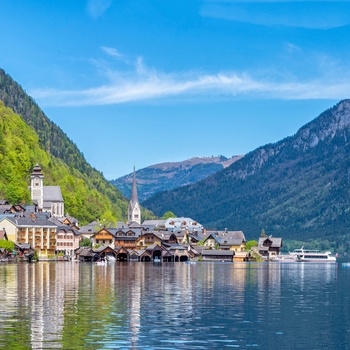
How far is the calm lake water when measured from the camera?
158 ft

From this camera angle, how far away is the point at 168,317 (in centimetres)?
5912

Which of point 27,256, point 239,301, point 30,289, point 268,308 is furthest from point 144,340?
point 27,256

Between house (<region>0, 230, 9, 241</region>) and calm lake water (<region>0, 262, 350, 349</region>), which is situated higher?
house (<region>0, 230, 9, 241</region>)

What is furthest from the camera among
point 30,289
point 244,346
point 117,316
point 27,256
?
point 27,256

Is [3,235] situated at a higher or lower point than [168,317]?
higher

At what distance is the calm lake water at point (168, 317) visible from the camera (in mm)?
48250

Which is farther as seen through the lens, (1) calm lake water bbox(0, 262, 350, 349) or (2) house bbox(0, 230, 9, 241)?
(2) house bbox(0, 230, 9, 241)

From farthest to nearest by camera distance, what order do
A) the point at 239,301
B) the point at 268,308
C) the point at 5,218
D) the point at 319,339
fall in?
the point at 5,218 → the point at 239,301 → the point at 268,308 → the point at 319,339

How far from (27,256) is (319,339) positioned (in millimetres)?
136309

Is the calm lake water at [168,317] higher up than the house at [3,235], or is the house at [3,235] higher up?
the house at [3,235]

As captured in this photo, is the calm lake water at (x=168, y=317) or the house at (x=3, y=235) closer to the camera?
the calm lake water at (x=168, y=317)

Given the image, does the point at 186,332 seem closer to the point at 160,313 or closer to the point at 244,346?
the point at 244,346

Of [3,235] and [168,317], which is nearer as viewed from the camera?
[168,317]

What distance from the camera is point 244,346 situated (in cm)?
4734
